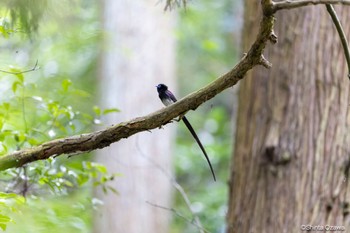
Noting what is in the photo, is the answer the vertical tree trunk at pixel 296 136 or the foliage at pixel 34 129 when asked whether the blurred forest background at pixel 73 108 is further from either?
the vertical tree trunk at pixel 296 136

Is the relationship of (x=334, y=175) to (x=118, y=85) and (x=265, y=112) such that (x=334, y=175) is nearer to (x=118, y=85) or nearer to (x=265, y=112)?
(x=265, y=112)

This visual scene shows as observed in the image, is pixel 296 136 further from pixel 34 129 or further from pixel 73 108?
pixel 34 129

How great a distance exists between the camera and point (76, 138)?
262 cm

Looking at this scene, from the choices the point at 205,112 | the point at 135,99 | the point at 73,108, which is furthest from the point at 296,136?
the point at 205,112

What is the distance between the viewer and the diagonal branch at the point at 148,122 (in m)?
2.35

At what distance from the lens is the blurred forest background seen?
3092mm

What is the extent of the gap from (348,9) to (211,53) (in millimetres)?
6814

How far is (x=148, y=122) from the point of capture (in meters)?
2.54

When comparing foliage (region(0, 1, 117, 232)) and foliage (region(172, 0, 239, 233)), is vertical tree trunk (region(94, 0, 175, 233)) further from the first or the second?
foliage (region(0, 1, 117, 232))

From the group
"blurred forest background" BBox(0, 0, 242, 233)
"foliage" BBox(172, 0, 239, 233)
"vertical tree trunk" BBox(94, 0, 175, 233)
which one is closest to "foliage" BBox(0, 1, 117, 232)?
"blurred forest background" BBox(0, 0, 242, 233)

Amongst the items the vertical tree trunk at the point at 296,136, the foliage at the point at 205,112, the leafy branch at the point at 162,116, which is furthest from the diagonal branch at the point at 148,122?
the foliage at the point at 205,112

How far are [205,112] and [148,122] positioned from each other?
9.30 m

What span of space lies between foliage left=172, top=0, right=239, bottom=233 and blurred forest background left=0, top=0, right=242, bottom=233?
19 mm

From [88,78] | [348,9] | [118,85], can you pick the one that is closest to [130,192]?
[118,85]
